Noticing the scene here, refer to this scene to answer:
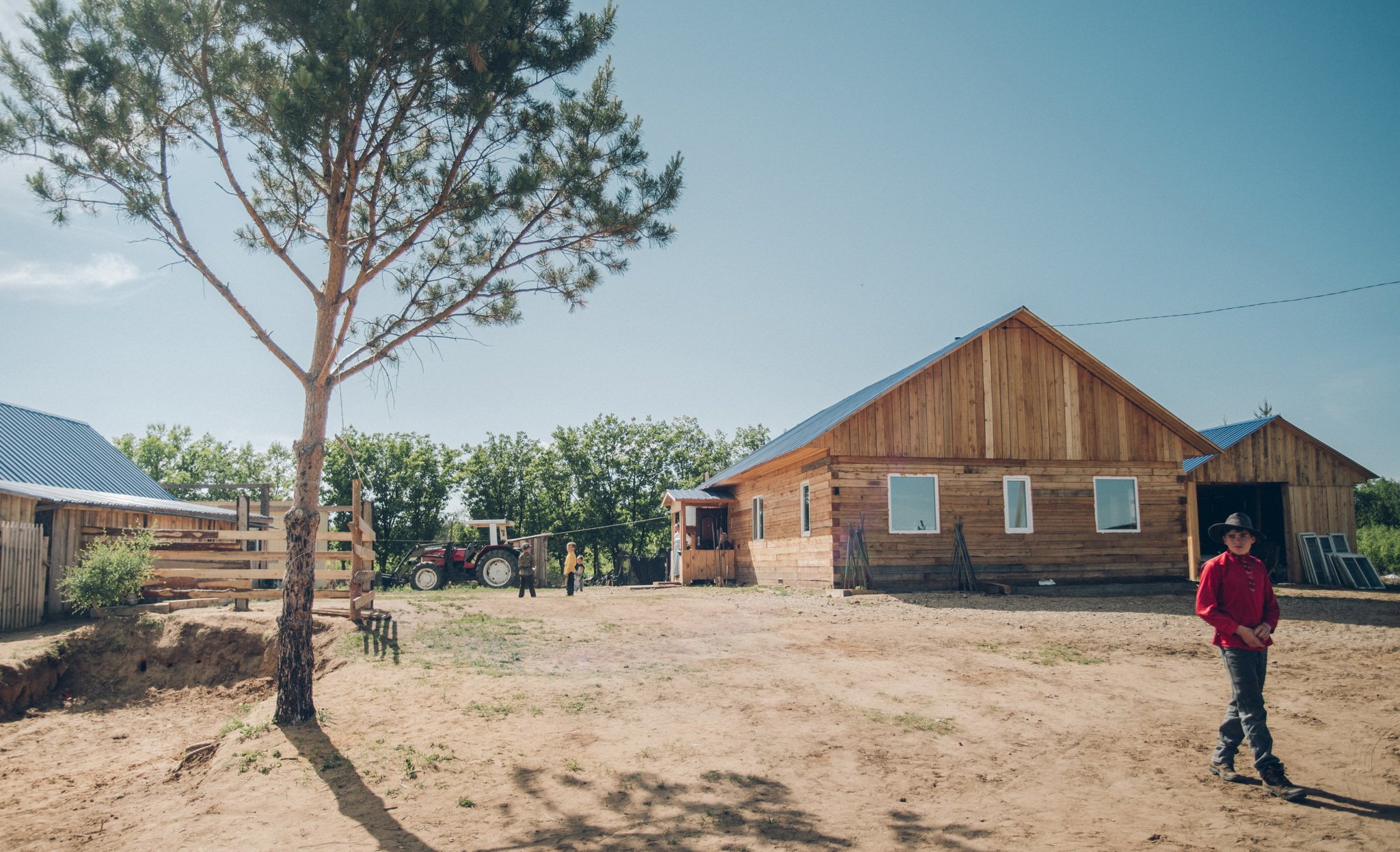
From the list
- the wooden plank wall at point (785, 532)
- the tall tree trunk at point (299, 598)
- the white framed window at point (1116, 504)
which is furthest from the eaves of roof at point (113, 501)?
the white framed window at point (1116, 504)

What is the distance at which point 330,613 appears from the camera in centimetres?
1262

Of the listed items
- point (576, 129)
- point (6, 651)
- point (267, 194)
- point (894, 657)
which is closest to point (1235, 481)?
point (894, 657)

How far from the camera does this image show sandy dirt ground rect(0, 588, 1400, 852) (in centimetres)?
530

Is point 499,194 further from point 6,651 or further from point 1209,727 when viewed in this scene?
point 6,651

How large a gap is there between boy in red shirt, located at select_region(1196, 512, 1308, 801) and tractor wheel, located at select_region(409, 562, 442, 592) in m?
23.1

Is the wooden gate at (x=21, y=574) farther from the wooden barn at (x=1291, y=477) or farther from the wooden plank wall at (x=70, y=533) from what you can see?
the wooden barn at (x=1291, y=477)

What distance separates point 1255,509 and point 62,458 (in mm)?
34355

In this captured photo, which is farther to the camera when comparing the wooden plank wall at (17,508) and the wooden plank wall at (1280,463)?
the wooden plank wall at (1280,463)

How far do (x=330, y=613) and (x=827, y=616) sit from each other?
803cm

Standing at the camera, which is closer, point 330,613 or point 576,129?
point 576,129

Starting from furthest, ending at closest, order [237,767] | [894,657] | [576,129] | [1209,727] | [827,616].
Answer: [827,616] → [894,657] → [576,129] → [1209,727] → [237,767]

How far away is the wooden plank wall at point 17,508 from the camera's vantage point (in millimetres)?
14422

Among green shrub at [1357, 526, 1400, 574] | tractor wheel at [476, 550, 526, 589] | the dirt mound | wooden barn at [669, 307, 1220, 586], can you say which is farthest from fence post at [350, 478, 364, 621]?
green shrub at [1357, 526, 1400, 574]

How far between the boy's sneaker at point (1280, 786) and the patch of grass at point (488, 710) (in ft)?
19.9
